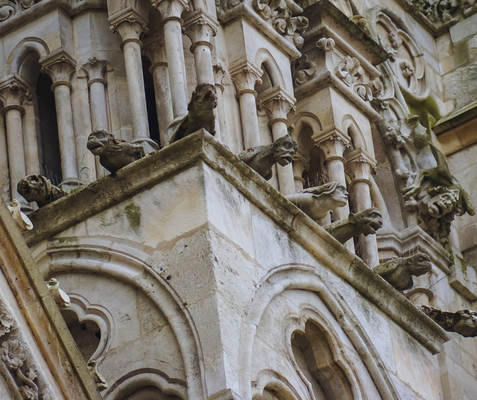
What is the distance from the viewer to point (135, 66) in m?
14.4

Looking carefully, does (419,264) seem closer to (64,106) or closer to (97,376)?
(64,106)

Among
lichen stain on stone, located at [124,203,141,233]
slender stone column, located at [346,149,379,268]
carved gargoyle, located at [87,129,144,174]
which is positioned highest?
slender stone column, located at [346,149,379,268]

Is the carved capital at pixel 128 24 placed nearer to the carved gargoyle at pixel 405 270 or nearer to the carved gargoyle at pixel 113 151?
the carved gargoyle at pixel 113 151

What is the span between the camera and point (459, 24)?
20.9 metres

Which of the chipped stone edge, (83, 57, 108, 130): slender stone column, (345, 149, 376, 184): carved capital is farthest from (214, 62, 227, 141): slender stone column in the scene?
the chipped stone edge

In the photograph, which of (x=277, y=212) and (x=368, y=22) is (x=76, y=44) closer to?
(x=277, y=212)

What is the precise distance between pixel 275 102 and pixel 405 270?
6.94 feet

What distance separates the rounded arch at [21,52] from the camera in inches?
590

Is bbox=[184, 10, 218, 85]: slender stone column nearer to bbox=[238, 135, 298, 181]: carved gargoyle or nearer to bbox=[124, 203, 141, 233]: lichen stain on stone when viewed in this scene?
bbox=[238, 135, 298, 181]: carved gargoyle

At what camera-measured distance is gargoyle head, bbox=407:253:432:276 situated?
1468cm

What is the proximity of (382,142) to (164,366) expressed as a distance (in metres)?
7.19

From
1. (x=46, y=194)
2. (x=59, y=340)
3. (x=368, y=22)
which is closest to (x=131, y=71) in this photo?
(x=46, y=194)

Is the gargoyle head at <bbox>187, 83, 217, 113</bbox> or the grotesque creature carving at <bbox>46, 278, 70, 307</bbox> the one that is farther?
the gargoyle head at <bbox>187, 83, 217, 113</bbox>

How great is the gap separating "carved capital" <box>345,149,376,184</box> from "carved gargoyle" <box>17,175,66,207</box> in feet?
14.5
